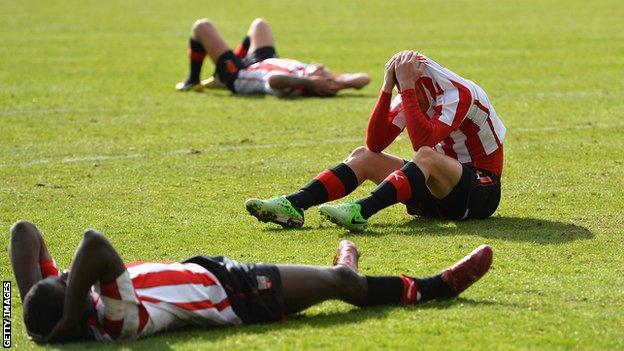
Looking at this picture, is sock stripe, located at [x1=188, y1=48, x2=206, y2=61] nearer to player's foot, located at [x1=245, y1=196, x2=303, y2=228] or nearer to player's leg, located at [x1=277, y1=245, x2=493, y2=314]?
player's foot, located at [x1=245, y1=196, x2=303, y2=228]

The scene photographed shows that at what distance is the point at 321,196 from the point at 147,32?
15.7 meters

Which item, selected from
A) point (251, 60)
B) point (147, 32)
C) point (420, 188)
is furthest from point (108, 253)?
point (147, 32)

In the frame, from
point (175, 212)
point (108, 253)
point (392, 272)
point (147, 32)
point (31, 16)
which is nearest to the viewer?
point (108, 253)

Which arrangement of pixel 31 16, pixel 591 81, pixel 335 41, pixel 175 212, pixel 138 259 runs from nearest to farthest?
pixel 138 259, pixel 175 212, pixel 591 81, pixel 335 41, pixel 31 16

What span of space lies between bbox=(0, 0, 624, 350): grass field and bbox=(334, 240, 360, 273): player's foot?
0.76ft

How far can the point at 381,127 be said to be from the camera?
9.61 m

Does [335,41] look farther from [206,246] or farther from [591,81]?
[206,246]

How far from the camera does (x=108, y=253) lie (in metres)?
6.34

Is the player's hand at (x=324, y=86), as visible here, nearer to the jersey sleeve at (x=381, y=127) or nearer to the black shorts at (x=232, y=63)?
the black shorts at (x=232, y=63)

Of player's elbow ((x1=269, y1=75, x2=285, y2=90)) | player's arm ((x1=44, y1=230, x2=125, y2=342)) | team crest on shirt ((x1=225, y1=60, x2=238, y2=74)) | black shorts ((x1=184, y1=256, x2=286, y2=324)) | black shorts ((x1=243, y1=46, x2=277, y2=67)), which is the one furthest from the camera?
black shorts ((x1=243, y1=46, x2=277, y2=67))

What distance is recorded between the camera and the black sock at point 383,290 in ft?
23.2

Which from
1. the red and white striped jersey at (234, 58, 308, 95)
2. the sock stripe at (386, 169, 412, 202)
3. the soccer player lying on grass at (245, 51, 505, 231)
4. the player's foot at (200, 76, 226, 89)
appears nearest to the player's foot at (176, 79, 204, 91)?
the player's foot at (200, 76, 226, 89)

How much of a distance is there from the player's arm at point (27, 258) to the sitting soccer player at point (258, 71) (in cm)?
952

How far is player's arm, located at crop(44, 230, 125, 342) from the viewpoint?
6297 mm
